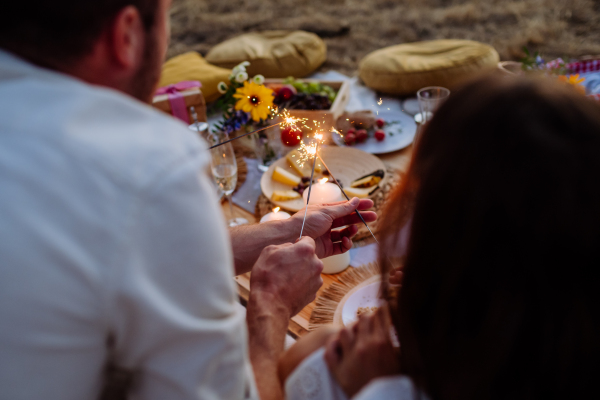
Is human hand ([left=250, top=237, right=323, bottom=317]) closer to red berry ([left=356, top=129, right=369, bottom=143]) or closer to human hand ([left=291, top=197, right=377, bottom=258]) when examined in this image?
human hand ([left=291, top=197, right=377, bottom=258])

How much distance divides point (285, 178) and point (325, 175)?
0.14 m

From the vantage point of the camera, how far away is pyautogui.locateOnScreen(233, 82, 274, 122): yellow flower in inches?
61.1

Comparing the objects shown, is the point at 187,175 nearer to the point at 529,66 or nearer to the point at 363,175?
the point at 363,175

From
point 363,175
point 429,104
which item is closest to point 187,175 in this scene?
point 363,175

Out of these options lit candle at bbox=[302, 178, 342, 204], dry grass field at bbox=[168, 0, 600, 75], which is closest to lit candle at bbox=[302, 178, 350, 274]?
lit candle at bbox=[302, 178, 342, 204]

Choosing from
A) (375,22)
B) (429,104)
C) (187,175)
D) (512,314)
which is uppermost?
(187,175)

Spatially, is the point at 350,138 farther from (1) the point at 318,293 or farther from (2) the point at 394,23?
(2) the point at 394,23

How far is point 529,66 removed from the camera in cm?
156

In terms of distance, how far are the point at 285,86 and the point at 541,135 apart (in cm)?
147

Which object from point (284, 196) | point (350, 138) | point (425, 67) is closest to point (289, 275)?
point (284, 196)

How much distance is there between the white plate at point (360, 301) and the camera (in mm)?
912

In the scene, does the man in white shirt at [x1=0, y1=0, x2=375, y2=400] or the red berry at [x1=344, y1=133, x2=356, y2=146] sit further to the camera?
the red berry at [x1=344, y1=133, x2=356, y2=146]

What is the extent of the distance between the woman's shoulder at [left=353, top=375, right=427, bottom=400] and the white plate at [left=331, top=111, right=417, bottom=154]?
109 cm

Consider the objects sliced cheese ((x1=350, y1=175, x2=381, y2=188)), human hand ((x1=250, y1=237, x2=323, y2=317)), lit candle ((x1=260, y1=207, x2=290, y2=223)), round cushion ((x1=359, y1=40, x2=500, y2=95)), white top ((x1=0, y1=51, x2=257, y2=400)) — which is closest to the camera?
white top ((x1=0, y1=51, x2=257, y2=400))
